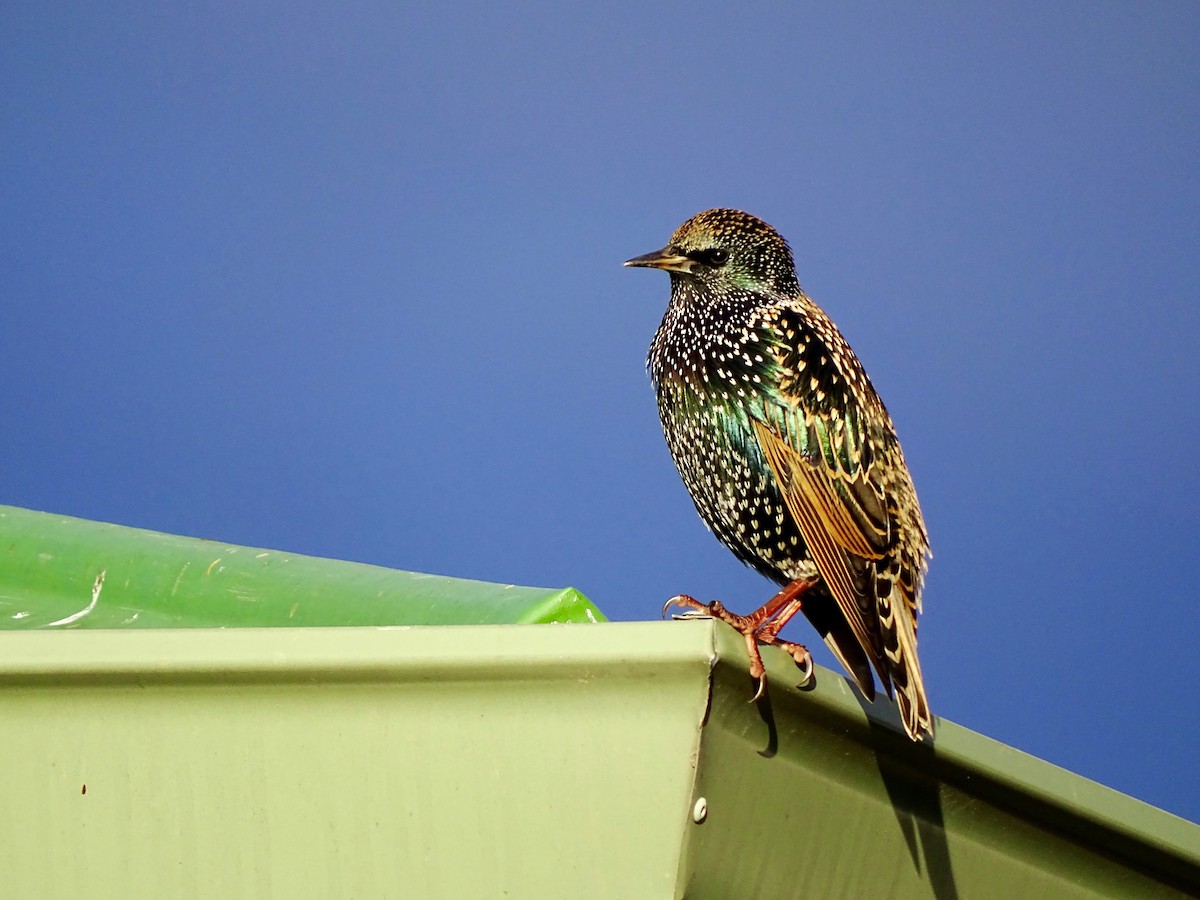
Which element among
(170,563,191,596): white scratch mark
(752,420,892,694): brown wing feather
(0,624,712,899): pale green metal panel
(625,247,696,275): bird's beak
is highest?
(625,247,696,275): bird's beak

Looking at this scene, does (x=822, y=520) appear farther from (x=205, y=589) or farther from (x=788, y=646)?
(x=205, y=589)

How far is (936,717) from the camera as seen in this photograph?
168cm

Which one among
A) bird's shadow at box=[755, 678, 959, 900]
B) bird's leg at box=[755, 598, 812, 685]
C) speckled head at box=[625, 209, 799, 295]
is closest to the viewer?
bird's leg at box=[755, 598, 812, 685]

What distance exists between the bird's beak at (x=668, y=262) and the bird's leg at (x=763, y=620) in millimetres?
630

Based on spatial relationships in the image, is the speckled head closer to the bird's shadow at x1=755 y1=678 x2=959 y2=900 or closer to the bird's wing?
the bird's wing

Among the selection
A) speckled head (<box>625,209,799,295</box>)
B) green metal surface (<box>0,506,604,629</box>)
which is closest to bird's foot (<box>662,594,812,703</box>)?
green metal surface (<box>0,506,604,629</box>)

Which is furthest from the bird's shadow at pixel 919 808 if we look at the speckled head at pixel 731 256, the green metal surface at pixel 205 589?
the speckled head at pixel 731 256

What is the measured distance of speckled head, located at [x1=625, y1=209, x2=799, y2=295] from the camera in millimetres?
2361

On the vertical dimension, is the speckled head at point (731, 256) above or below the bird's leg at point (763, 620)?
above

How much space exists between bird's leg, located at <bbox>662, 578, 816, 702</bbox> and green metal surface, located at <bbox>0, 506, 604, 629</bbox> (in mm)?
409

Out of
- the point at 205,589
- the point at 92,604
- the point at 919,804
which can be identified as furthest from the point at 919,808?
the point at 92,604

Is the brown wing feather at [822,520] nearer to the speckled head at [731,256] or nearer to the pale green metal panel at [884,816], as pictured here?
the pale green metal panel at [884,816]

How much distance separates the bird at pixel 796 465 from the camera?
1.93m

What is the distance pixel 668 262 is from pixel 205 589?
1.16 m
